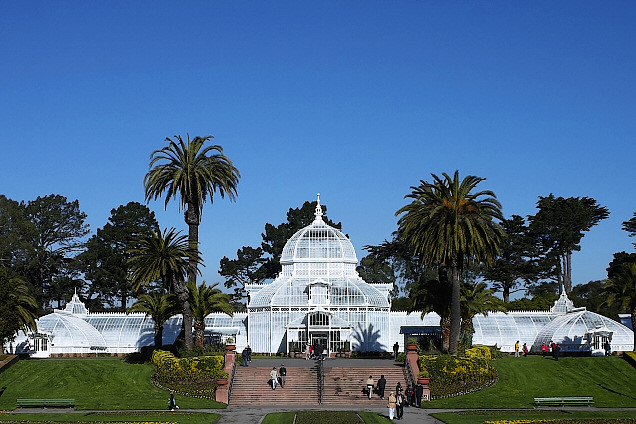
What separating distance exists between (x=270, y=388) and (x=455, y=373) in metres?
12.7

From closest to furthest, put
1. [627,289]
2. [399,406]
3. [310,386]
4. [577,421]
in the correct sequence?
[577,421]
[399,406]
[310,386]
[627,289]

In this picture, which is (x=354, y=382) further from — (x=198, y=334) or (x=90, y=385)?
(x=90, y=385)

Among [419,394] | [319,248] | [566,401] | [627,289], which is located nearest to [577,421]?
[566,401]

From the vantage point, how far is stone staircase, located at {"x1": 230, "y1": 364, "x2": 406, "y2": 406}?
168 feet

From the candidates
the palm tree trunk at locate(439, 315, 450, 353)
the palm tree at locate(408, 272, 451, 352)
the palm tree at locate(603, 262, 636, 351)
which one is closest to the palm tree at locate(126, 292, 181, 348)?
the palm tree at locate(408, 272, 451, 352)

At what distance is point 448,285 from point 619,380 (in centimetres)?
1398

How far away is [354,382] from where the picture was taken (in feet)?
178

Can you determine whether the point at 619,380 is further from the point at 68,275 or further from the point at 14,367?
the point at 68,275

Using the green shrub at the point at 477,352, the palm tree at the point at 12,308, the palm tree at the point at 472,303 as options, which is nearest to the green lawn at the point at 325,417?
the green shrub at the point at 477,352

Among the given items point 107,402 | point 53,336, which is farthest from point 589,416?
point 53,336

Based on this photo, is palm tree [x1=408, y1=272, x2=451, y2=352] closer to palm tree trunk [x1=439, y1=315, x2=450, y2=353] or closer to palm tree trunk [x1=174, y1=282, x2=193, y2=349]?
palm tree trunk [x1=439, y1=315, x2=450, y2=353]

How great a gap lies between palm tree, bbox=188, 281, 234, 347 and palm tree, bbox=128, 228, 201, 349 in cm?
47

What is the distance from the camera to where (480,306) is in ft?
211

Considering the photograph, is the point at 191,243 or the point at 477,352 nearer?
the point at 477,352
